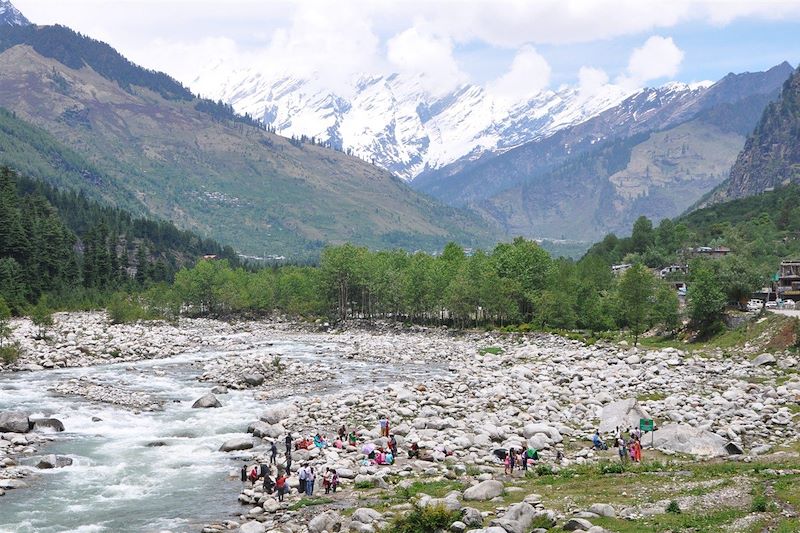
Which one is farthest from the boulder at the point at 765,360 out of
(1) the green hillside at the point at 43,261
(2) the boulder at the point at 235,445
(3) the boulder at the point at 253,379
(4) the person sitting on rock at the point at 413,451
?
(1) the green hillside at the point at 43,261

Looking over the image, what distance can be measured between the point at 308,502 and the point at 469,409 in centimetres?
2323

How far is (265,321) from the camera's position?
543 feet

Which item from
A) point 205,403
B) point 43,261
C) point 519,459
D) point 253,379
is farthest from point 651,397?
point 43,261

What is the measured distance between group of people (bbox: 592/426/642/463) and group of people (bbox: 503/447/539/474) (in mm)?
4526

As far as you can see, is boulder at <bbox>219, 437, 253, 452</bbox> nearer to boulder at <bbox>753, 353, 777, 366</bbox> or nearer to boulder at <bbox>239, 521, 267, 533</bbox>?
boulder at <bbox>239, 521, 267, 533</bbox>

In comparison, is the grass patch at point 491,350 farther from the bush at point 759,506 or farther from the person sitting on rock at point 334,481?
the bush at point 759,506

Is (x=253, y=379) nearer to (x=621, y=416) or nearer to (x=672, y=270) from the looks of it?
(x=621, y=416)

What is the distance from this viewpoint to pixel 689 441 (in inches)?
1698

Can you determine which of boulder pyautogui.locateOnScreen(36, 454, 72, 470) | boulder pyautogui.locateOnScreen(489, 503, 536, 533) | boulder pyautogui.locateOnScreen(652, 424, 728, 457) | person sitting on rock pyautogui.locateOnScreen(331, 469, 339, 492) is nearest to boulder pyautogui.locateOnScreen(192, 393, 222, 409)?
boulder pyautogui.locateOnScreen(36, 454, 72, 470)

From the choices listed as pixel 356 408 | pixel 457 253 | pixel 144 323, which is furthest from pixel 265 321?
pixel 356 408

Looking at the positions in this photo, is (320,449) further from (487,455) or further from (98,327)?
(98,327)

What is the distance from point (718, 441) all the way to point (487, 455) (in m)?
12.8

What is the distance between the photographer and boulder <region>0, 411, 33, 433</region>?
49688mm

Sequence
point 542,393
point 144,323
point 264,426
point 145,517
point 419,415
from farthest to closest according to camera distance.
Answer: point 144,323 < point 542,393 < point 419,415 < point 264,426 < point 145,517
